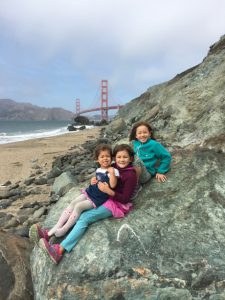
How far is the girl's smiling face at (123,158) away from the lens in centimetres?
418

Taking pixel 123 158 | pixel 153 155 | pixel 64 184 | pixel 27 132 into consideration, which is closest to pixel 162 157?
pixel 153 155

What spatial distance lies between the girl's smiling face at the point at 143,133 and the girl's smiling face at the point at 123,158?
454 mm

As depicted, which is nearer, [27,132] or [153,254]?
[153,254]

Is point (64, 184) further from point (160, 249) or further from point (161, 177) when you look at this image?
point (160, 249)

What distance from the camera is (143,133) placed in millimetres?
4539

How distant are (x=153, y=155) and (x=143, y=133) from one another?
11.5 inches

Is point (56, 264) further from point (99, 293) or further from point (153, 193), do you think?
point (153, 193)

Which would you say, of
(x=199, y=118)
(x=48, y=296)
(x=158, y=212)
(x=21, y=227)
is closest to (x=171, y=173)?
(x=158, y=212)

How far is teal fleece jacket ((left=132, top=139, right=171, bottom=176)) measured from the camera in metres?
4.52

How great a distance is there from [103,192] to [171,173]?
99cm

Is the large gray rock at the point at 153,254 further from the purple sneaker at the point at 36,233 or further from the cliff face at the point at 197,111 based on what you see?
the cliff face at the point at 197,111

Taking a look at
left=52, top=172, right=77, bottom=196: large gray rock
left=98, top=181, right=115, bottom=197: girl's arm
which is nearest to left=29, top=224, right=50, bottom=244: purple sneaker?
left=98, top=181, right=115, bottom=197: girl's arm

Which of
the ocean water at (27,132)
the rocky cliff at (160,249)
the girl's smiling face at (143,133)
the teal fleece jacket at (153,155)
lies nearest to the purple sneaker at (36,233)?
the rocky cliff at (160,249)

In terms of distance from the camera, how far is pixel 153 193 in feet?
14.4
